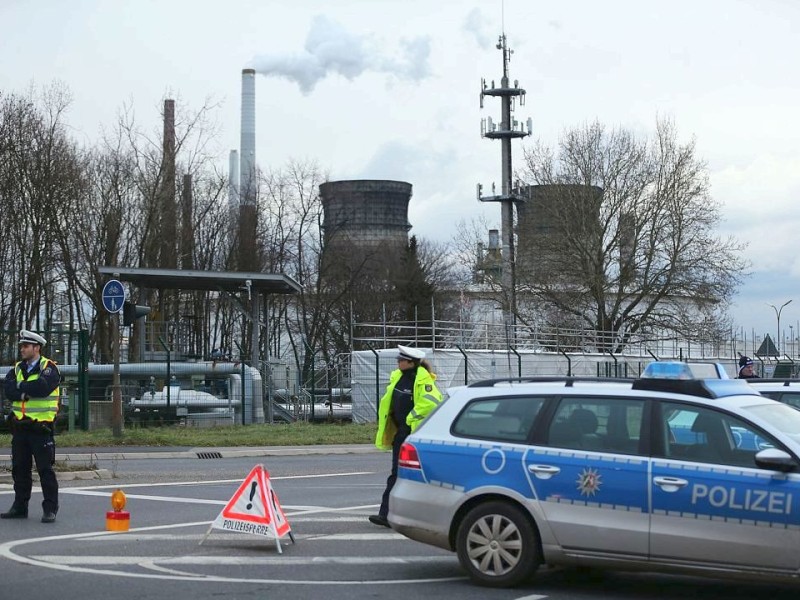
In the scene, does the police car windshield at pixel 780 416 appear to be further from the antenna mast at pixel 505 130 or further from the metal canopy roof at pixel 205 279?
the antenna mast at pixel 505 130

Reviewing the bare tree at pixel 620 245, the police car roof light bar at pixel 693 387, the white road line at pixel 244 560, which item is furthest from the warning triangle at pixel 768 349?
the police car roof light bar at pixel 693 387

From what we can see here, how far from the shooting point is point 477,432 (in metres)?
9.15

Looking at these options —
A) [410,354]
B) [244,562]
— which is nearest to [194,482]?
[410,354]

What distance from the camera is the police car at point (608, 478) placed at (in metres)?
8.05

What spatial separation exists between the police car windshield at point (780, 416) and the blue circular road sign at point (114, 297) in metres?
16.0

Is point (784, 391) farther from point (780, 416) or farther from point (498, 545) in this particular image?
point (498, 545)

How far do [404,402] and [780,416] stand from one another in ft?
12.8

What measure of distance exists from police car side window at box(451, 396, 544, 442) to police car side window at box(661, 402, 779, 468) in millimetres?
1009

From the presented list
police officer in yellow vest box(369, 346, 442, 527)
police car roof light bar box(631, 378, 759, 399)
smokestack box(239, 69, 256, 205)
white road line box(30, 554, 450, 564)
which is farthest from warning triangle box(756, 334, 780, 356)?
smokestack box(239, 69, 256, 205)

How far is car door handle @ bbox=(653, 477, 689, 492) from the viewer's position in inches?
325

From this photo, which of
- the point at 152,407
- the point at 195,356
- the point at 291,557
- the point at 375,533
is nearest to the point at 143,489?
the point at 375,533

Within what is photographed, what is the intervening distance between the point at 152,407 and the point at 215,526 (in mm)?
19547

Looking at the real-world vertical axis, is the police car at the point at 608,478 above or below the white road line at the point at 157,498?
above

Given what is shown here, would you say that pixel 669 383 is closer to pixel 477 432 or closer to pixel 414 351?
pixel 477 432
